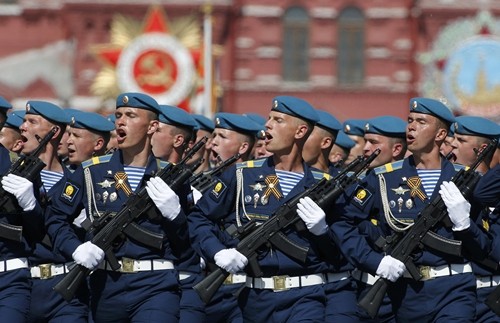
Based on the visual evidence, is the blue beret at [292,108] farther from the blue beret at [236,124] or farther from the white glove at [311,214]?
the blue beret at [236,124]

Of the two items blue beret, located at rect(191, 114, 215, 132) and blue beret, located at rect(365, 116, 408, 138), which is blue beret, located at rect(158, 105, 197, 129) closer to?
blue beret, located at rect(365, 116, 408, 138)

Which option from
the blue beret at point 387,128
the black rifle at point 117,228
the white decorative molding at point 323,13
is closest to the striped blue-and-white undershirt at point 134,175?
the black rifle at point 117,228

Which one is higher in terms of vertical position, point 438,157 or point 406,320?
point 438,157

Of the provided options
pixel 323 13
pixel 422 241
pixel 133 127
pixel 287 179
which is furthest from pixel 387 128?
pixel 323 13

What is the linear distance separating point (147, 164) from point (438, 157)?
197 cm

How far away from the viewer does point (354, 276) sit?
10.0 m

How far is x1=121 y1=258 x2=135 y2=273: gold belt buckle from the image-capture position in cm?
901

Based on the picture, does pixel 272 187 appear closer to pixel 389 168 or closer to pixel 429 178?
pixel 389 168

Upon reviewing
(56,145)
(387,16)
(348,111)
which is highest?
(56,145)

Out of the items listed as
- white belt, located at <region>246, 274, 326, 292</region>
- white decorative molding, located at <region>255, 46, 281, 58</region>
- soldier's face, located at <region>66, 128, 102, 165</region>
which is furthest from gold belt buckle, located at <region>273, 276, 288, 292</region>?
white decorative molding, located at <region>255, 46, 281, 58</region>

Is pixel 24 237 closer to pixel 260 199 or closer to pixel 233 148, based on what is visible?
pixel 260 199

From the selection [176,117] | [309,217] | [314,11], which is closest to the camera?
[309,217]

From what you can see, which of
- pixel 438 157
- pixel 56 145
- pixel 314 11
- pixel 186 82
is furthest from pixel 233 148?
pixel 314 11

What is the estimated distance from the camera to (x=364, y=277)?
32.6 ft
